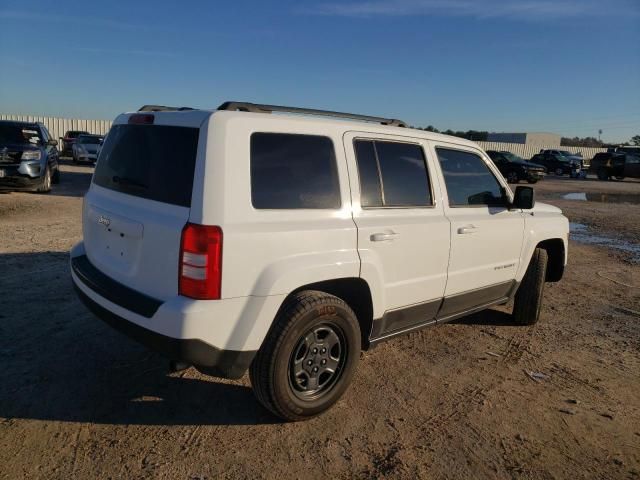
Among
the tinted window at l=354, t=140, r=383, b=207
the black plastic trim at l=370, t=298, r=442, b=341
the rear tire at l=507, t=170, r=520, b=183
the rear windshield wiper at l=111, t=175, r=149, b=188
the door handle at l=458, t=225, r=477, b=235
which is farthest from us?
the rear tire at l=507, t=170, r=520, b=183

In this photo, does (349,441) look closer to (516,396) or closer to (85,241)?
(516,396)

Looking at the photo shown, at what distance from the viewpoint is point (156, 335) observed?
282 centimetres

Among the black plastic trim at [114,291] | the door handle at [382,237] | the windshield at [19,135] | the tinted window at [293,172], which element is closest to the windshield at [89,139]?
the windshield at [19,135]

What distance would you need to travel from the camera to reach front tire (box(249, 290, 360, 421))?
3.02 m

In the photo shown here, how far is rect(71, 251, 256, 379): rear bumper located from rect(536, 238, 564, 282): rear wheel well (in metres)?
3.84

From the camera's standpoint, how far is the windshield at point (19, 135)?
1205 centimetres

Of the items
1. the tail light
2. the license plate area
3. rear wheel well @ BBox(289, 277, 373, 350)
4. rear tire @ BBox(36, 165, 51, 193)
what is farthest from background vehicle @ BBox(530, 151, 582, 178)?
the tail light

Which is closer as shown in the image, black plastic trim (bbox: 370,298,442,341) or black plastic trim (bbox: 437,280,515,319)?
black plastic trim (bbox: 370,298,442,341)

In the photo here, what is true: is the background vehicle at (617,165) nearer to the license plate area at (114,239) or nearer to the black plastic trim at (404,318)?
the black plastic trim at (404,318)

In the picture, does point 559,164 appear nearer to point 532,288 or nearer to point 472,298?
point 532,288

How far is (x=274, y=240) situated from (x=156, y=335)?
84cm

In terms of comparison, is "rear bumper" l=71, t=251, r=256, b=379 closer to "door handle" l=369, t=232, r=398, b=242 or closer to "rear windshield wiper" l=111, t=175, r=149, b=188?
"rear windshield wiper" l=111, t=175, r=149, b=188

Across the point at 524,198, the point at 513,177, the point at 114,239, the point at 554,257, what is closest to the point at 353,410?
the point at 114,239

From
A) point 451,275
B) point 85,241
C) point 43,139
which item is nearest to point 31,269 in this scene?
point 85,241
